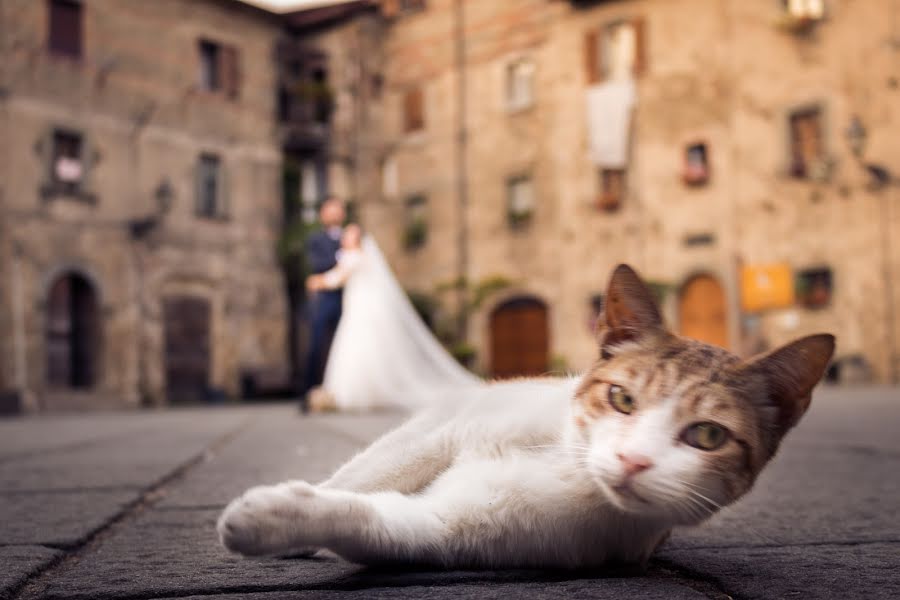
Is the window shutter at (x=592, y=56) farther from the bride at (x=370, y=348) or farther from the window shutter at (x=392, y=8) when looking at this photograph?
the bride at (x=370, y=348)

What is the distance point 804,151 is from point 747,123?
4.09ft

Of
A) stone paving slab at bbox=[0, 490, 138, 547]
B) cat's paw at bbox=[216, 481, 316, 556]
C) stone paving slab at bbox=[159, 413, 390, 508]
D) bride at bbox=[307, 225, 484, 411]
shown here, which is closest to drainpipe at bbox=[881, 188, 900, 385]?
bride at bbox=[307, 225, 484, 411]

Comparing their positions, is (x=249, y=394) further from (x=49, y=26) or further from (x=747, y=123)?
(x=747, y=123)

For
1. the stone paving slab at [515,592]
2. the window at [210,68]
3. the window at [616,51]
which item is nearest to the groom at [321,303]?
the stone paving slab at [515,592]

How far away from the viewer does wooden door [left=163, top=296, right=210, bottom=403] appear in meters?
21.5

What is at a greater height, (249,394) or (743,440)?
(743,440)

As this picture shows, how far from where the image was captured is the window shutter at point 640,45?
832 inches

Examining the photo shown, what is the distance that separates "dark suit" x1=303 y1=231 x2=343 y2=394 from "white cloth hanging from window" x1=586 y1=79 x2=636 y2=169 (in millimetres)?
11800

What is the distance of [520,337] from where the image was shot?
22.8m

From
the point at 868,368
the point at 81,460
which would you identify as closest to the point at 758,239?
the point at 868,368

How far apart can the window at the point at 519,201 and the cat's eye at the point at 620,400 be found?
21.2m

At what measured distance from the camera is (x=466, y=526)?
5.32 feet

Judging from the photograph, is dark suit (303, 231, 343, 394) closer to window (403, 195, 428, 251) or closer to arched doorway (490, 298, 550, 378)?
arched doorway (490, 298, 550, 378)

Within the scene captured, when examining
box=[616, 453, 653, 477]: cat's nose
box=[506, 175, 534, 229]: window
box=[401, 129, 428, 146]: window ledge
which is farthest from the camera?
box=[401, 129, 428, 146]: window ledge
